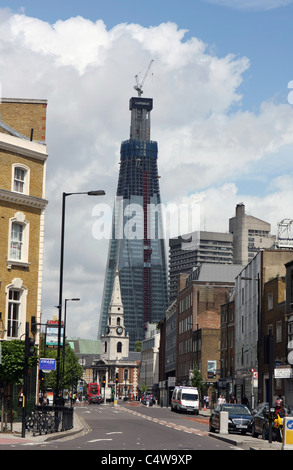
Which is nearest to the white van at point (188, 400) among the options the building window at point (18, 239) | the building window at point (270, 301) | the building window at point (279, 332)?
the building window at point (270, 301)

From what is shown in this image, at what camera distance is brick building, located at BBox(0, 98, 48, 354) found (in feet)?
144

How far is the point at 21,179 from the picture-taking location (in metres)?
45.6

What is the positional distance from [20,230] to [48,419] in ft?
45.5

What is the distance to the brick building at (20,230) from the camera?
144 ft

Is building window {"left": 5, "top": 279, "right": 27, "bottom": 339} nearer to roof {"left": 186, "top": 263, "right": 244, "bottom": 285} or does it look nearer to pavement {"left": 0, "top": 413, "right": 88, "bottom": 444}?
pavement {"left": 0, "top": 413, "right": 88, "bottom": 444}

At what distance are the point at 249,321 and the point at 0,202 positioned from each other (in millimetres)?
41334

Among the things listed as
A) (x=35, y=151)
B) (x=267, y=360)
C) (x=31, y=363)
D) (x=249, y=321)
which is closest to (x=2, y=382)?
(x=31, y=363)

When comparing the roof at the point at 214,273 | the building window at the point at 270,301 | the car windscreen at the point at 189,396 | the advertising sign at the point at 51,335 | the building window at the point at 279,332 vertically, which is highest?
the roof at the point at 214,273

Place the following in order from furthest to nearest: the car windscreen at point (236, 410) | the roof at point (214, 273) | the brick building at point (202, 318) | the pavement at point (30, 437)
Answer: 1. the roof at point (214, 273)
2. the brick building at point (202, 318)
3. the car windscreen at point (236, 410)
4. the pavement at point (30, 437)

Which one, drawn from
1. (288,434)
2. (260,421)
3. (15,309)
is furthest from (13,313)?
(288,434)

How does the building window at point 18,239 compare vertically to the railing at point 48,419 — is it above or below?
above

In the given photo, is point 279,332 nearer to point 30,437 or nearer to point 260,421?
point 260,421

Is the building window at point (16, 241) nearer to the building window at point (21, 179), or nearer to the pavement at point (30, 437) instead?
the building window at point (21, 179)
